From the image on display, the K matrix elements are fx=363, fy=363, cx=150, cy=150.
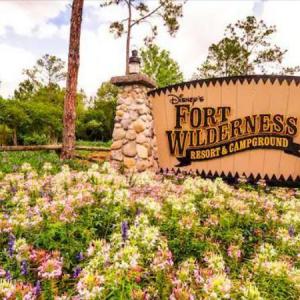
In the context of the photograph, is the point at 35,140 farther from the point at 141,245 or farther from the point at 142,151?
the point at 141,245

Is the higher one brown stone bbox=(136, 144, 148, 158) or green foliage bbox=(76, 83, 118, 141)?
green foliage bbox=(76, 83, 118, 141)

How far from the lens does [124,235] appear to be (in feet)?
9.46

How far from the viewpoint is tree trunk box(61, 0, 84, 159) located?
34.4 ft

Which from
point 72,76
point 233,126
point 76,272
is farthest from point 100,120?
point 76,272

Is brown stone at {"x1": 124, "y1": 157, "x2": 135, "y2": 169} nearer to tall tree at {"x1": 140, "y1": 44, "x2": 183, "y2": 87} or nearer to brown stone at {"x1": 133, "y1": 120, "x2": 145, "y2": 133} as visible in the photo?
Result: brown stone at {"x1": 133, "y1": 120, "x2": 145, "y2": 133}

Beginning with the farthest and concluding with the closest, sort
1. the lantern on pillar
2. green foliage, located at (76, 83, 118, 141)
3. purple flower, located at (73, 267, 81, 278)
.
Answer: green foliage, located at (76, 83, 118, 141)
the lantern on pillar
purple flower, located at (73, 267, 81, 278)

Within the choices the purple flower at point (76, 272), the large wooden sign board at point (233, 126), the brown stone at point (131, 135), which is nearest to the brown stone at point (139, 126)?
the brown stone at point (131, 135)

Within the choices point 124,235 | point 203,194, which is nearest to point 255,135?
point 203,194

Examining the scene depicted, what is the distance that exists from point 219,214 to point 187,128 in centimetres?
508

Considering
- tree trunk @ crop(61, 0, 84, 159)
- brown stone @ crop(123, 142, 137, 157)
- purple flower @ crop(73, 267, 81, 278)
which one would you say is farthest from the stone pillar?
purple flower @ crop(73, 267, 81, 278)

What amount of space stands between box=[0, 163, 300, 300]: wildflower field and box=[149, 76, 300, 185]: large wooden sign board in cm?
358

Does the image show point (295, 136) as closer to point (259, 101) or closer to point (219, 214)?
point (259, 101)

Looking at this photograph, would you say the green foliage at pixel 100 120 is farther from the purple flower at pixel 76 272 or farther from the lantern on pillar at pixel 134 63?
the purple flower at pixel 76 272

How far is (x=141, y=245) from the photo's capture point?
8.86ft
